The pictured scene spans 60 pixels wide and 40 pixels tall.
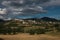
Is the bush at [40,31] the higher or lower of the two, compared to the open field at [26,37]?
higher

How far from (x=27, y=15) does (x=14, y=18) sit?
0.36 metres

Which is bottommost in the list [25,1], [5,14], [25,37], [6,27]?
[25,37]

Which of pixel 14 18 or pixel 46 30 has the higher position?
pixel 14 18

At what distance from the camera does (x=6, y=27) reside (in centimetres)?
470

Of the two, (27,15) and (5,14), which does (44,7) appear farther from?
(5,14)

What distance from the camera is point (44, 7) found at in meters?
4.72

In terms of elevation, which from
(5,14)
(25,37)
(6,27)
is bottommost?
(25,37)

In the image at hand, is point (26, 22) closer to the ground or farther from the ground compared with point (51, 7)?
closer to the ground

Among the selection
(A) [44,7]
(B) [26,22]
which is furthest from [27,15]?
(A) [44,7]

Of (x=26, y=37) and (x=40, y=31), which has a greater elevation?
(x=40, y=31)

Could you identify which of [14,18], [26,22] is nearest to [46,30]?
[26,22]

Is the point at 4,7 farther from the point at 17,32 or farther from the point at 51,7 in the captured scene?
the point at 51,7

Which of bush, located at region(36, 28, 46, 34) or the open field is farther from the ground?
bush, located at region(36, 28, 46, 34)

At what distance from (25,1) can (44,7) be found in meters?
0.55
